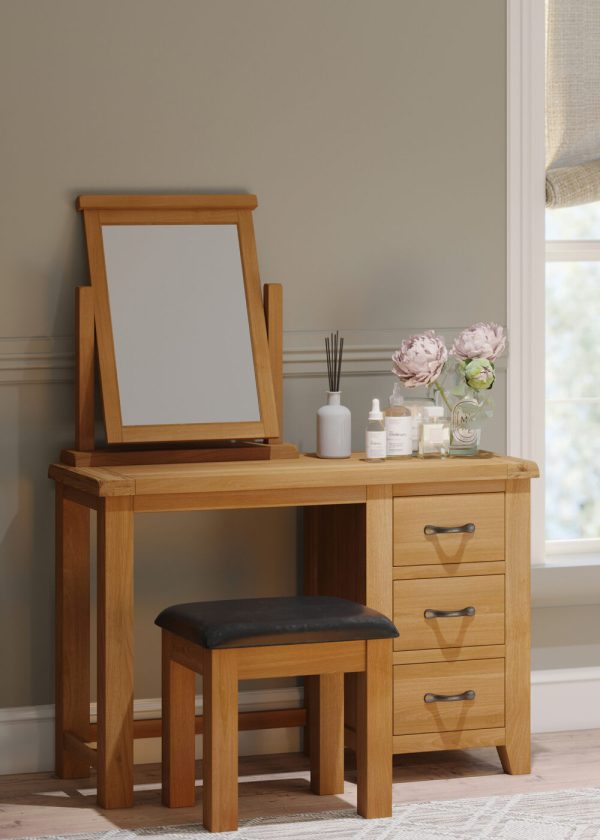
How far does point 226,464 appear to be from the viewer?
3.21 meters

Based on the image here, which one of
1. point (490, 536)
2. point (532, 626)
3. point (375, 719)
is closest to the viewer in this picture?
point (375, 719)

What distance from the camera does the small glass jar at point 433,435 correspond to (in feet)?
10.8

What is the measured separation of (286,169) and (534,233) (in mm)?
677

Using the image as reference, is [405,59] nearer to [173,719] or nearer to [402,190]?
[402,190]

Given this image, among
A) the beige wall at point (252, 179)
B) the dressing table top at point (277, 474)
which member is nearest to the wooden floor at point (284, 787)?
the beige wall at point (252, 179)

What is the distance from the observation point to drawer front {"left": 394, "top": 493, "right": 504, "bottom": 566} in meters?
3.15

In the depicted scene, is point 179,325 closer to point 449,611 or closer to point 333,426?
point 333,426

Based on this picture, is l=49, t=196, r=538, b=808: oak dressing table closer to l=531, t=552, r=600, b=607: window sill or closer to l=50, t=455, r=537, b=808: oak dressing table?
l=50, t=455, r=537, b=808: oak dressing table

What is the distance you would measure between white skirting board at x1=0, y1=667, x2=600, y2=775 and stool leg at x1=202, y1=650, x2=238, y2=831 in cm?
62

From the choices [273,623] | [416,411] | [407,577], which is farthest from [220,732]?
[416,411]

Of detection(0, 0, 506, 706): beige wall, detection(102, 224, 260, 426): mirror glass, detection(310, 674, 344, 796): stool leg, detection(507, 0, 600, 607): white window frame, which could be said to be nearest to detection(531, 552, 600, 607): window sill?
detection(507, 0, 600, 607): white window frame

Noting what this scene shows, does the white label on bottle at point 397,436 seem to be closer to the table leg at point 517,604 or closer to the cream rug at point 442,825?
the table leg at point 517,604

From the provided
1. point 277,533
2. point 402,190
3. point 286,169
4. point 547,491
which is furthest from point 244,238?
point 547,491

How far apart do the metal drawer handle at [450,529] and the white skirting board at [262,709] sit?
0.67m
